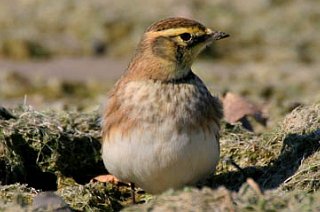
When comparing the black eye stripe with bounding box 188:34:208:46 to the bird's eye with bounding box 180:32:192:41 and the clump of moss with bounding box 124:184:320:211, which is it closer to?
the bird's eye with bounding box 180:32:192:41

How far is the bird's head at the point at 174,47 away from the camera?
6.66 m

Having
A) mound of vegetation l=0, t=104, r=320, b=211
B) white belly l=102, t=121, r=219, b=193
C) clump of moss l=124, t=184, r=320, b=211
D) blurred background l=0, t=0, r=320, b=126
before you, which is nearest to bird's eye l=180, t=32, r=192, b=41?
white belly l=102, t=121, r=219, b=193

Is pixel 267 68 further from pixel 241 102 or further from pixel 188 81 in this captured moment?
pixel 188 81

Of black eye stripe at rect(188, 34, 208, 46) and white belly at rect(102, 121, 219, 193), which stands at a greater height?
black eye stripe at rect(188, 34, 208, 46)

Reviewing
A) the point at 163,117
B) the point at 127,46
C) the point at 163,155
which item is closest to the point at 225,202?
the point at 163,155

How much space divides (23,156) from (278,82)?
260 inches

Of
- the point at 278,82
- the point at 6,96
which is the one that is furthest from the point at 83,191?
the point at 278,82

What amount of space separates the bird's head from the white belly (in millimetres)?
467

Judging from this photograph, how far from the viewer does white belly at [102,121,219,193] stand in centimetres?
630

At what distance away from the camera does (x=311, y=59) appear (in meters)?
15.4

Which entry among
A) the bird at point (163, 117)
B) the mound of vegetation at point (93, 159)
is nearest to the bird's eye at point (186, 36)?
the bird at point (163, 117)

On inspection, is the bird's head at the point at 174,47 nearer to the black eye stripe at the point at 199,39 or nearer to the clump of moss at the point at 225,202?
the black eye stripe at the point at 199,39

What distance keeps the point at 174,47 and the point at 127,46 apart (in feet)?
29.9

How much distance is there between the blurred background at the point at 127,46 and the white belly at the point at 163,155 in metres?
5.59
